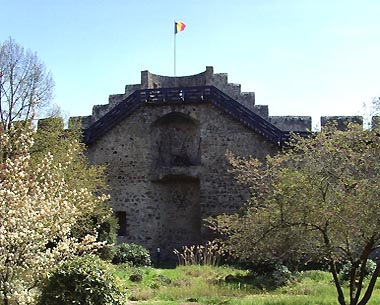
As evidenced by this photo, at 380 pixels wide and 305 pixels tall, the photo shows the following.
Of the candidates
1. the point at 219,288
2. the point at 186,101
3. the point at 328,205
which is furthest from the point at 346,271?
the point at 186,101

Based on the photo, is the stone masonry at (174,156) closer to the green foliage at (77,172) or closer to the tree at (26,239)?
the green foliage at (77,172)

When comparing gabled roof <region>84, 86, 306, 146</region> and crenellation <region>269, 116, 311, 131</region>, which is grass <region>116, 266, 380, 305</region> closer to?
gabled roof <region>84, 86, 306, 146</region>

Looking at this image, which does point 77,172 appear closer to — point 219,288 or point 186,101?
point 186,101

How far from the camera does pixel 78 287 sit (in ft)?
28.1

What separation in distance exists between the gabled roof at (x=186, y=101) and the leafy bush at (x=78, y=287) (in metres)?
15.6

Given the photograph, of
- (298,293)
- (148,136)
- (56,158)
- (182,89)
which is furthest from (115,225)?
(298,293)

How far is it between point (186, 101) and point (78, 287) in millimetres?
16729

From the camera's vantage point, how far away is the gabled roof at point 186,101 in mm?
23844

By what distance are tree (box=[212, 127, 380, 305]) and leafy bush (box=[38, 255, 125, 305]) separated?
11.3 ft

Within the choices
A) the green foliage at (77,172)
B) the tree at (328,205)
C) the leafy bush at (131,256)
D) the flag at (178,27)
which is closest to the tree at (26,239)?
the tree at (328,205)

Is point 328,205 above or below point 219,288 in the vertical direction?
above

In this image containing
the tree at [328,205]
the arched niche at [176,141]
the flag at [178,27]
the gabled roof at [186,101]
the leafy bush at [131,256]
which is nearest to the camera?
the tree at [328,205]

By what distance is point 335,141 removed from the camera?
10.3m

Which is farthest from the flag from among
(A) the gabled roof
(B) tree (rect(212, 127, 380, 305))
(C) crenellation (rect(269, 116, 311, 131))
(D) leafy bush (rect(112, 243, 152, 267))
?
(B) tree (rect(212, 127, 380, 305))
